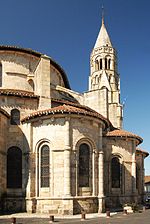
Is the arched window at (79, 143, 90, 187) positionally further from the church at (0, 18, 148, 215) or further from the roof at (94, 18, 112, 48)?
the roof at (94, 18, 112, 48)

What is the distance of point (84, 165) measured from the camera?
2347 centimetres

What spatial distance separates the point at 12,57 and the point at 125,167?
15.3 meters

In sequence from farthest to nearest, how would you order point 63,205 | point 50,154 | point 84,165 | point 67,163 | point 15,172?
point 15,172 → point 84,165 → point 50,154 → point 67,163 → point 63,205

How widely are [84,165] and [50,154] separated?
2.84 meters

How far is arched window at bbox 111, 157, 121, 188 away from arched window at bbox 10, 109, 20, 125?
9952mm

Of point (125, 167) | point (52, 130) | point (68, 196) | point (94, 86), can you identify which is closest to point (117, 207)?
point (125, 167)

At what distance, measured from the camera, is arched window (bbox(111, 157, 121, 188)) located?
93.3 feet

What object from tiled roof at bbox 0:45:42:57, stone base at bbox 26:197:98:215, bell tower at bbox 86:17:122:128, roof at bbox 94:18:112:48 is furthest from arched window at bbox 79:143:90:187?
roof at bbox 94:18:112:48

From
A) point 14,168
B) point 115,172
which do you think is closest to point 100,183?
point 115,172

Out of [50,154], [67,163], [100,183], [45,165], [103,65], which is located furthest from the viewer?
[103,65]

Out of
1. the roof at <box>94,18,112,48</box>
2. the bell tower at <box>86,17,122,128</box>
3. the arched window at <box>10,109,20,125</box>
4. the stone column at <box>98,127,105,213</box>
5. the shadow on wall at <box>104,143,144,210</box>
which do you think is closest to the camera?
the stone column at <box>98,127,105,213</box>

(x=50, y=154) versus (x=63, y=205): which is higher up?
(x=50, y=154)

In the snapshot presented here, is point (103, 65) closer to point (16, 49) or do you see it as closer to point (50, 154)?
point (16, 49)

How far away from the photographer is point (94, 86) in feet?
183
